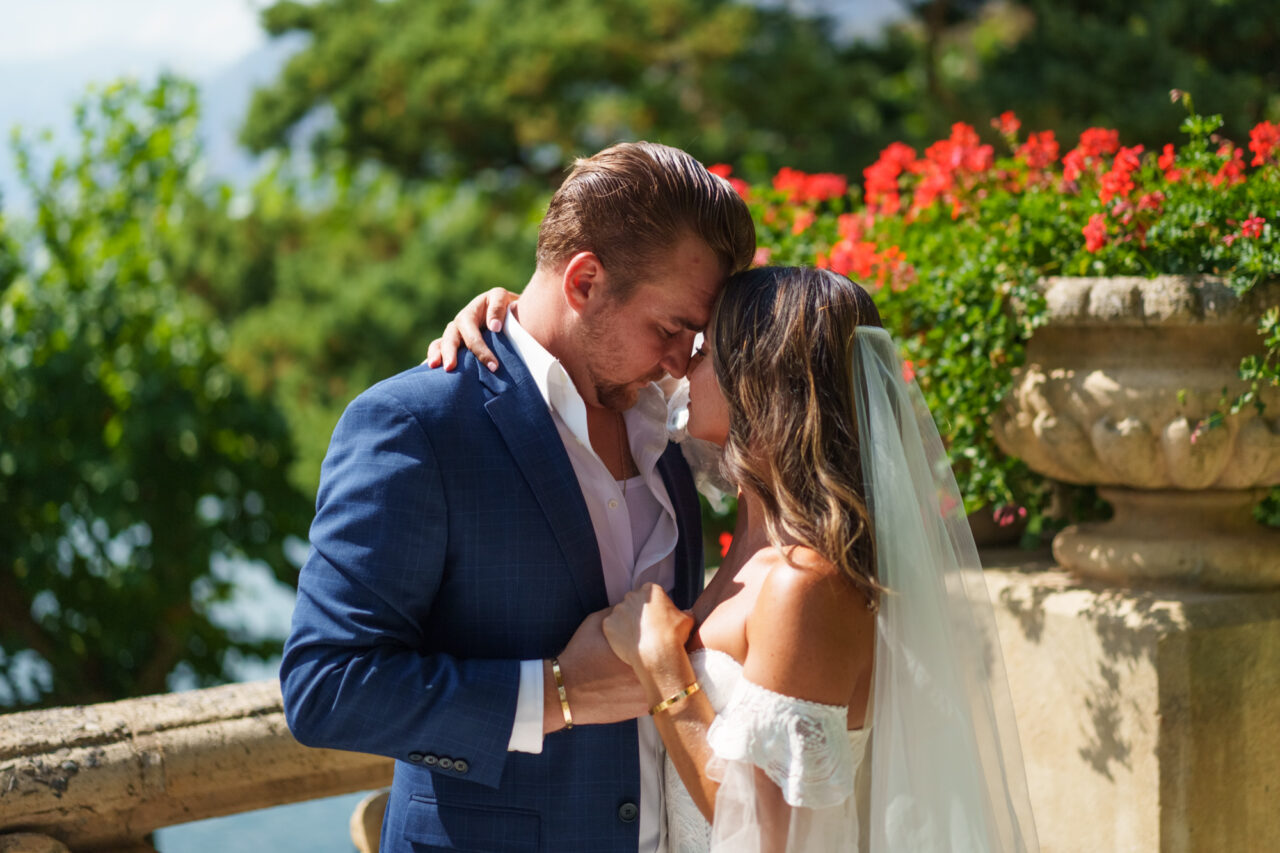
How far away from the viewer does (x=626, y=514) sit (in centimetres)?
197

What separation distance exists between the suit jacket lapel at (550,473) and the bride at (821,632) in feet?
0.27

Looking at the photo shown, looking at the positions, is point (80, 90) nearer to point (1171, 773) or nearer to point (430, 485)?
point (430, 485)

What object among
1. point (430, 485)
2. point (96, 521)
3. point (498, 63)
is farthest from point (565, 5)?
point (430, 485)

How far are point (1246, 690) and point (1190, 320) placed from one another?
0.75m

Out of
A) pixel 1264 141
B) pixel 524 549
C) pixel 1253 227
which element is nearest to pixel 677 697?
pixel 524 549

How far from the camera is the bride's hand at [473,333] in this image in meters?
1.90

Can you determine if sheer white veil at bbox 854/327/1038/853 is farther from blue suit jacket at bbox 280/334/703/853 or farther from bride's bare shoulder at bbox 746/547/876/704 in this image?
blue suit jacket at bbox 280/334/703/853

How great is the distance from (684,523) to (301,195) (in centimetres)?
754

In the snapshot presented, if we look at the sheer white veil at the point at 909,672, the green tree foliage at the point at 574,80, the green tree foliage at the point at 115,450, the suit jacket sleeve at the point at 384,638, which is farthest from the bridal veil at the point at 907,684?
the green tree foliage at the point at 574,80

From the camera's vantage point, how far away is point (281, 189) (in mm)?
8898

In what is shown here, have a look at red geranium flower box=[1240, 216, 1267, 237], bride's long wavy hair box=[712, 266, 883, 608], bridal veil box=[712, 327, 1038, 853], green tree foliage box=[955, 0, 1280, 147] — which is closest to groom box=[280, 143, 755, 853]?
Result: bride's long wavy hair box=[712, 266, 883, 608]

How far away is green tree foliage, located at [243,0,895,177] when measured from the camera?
8.13 meters

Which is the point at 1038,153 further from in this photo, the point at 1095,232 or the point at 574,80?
the point at 574,80

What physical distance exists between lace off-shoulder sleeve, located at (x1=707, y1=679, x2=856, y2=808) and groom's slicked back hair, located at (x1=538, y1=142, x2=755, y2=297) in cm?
67
